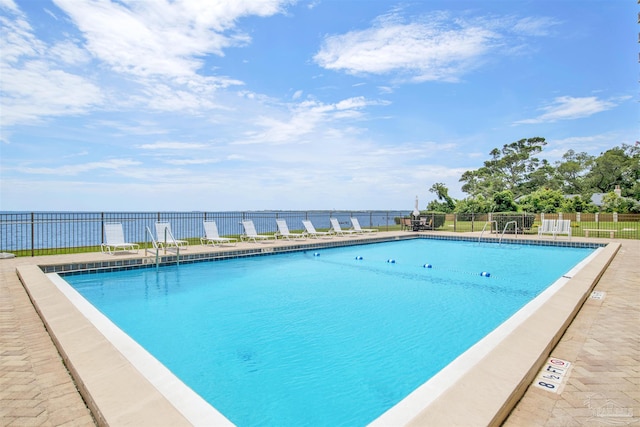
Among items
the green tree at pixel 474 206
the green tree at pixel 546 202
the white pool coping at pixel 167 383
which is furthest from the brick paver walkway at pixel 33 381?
the green tree at pixel 546 202

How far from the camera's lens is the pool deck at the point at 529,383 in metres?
2.16

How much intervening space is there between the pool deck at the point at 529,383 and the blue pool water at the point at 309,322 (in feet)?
3.45

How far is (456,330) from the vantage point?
16.4ft

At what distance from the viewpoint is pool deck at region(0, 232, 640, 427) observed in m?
2.16

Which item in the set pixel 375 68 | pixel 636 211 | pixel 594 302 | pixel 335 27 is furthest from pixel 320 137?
pixel 636 211

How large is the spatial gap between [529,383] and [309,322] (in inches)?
123

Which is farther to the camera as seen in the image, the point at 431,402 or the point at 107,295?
the point at 107,295

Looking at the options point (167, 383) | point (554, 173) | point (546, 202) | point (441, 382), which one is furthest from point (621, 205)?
point (167, 383)

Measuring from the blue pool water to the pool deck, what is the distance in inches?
41.4

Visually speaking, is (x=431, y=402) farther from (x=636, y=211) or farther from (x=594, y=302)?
(x=636, y=211)

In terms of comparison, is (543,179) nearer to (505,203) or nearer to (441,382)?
(505,203)

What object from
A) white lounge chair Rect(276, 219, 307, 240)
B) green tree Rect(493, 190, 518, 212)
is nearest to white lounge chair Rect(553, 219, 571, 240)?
green tree Rect(493, 190, 518, 212)

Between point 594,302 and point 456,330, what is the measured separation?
2.13 metres

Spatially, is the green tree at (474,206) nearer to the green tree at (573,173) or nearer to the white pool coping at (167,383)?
the green tree at (573,173)
